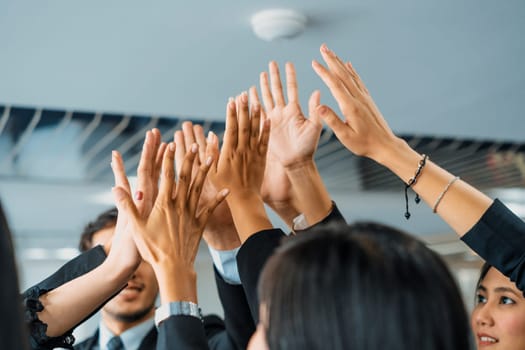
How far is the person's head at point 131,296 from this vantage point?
8.32 ft

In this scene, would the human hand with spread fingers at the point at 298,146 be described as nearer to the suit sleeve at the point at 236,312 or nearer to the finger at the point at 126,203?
the suit sleeve at the point at 236,312

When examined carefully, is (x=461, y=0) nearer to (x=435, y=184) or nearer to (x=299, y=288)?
(x=435, y=184)

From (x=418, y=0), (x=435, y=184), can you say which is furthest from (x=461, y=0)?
(x=435, y=184)

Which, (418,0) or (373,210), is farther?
(373,210)

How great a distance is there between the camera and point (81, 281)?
4.84 ft

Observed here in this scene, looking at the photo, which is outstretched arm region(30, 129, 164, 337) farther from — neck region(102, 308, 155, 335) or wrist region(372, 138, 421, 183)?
neck region(102, 308, 155, 335)

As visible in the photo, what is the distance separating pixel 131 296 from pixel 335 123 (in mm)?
1495

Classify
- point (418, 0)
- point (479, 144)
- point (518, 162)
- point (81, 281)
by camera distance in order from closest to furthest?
point (81, 281) < point (418, 0) < point (479, 144) < point (518, 162)

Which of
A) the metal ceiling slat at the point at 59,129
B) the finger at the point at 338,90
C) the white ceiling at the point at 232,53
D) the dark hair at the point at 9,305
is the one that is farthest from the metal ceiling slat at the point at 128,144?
the dark hair at the point at 9,305

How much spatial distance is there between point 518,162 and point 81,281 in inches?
191

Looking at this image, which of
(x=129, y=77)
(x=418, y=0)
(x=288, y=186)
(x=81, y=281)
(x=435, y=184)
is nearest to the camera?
(x=435, y=184)

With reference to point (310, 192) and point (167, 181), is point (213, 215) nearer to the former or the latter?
point (310, 192)

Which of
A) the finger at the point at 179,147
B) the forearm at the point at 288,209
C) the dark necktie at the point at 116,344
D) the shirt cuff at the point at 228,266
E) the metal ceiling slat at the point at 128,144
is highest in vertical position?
the metal ceiling slat at the point at 128,144

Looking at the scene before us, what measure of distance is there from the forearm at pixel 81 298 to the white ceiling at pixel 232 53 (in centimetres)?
149
